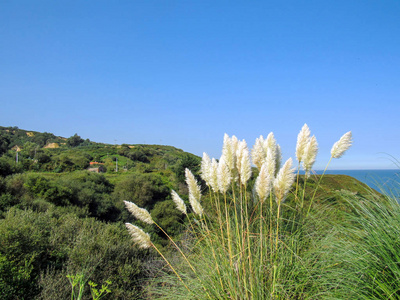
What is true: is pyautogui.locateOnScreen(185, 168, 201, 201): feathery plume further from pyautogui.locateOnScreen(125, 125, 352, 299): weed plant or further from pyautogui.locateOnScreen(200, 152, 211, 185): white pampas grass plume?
pyautogui.locateOnScreen(200, 152, 211, 185): white pampas grass plume

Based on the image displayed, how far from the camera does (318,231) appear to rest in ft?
9.64

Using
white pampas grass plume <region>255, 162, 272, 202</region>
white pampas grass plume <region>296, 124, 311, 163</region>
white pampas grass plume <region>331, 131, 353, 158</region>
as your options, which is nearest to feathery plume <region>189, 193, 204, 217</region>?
white pampas grass plume <region>255, 162, 272, 202</region>

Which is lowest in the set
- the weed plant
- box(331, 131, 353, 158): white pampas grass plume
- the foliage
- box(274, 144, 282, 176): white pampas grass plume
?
the foliage

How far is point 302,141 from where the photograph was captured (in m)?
2.92

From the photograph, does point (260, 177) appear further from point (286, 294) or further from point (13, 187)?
point (13, 187)

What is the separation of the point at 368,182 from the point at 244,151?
1.66 metres

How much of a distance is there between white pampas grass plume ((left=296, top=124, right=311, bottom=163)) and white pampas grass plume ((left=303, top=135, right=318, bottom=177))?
0.17 ft

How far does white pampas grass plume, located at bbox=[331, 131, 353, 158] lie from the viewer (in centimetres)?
284

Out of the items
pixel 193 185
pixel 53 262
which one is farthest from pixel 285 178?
pixel 53 262

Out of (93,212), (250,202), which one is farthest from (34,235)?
(93,212)

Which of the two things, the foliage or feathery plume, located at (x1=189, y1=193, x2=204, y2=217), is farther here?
the foliage

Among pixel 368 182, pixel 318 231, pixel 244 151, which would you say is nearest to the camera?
pixel 244 151

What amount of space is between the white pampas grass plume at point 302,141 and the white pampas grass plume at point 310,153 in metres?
0.05

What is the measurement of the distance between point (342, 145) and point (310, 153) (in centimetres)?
33
